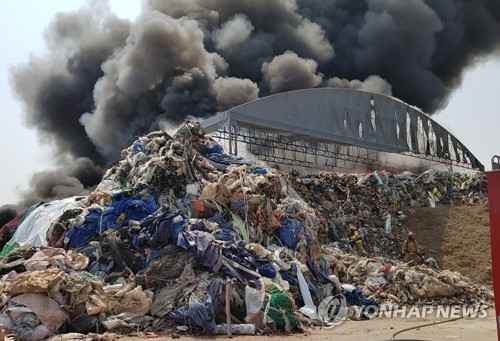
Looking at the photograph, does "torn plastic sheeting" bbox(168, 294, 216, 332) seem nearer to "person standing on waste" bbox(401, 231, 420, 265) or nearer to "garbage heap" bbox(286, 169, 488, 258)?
"person standing on waste" bbox(401, 231, 420, 265)

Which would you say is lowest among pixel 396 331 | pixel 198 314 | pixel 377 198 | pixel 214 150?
pixel 396 331

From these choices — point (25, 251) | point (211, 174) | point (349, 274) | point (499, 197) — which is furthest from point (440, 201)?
point (499, 197)

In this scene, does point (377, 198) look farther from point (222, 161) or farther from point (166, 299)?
point (166, 299)

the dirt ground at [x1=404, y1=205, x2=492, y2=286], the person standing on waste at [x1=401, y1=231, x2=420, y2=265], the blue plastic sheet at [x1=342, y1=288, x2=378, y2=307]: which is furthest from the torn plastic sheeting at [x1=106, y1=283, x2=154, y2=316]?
the dirt ground at [x1=404, y1=205, x2=492, y2=286]

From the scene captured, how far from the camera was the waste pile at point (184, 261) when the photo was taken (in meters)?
6.40

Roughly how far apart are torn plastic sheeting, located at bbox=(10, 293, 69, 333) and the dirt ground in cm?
999

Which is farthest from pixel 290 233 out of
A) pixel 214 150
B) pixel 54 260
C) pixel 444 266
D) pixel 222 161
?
pixel 444 266

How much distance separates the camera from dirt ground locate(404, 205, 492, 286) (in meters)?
13.4

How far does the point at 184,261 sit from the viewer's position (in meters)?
7.39

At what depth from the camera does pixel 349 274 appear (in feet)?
34.3

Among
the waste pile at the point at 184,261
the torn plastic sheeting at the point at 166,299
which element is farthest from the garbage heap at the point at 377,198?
the torn plastic sheeting at the point at 166,299

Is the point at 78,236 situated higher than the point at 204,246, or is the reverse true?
the point at 78,236

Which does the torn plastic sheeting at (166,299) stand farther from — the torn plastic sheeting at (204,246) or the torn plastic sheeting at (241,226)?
the torn plastic sheeting at (241,226)

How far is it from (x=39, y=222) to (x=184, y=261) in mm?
5395
